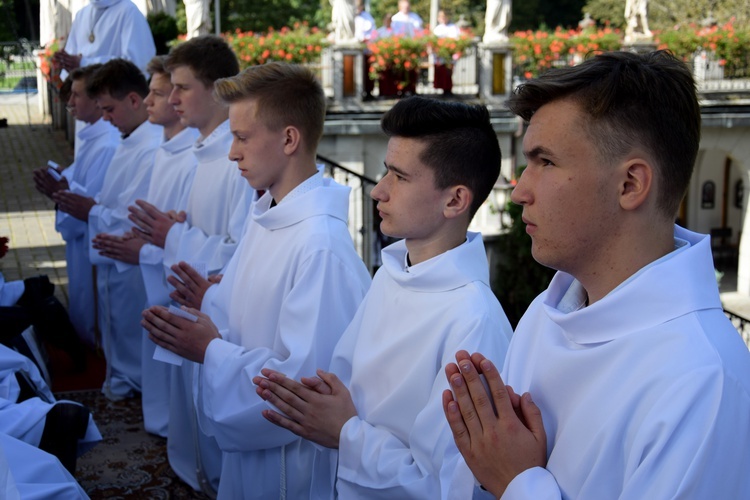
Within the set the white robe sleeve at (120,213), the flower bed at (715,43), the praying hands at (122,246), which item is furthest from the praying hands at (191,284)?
the flower bed at (715,43)

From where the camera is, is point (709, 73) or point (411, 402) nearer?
point (411, 402)

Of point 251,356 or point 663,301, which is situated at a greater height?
point 663,301

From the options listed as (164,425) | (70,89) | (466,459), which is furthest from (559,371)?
(70,89)

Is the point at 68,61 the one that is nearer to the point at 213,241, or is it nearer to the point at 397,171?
the point at 213,241

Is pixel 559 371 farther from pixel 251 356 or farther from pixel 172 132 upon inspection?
pixel 172 132

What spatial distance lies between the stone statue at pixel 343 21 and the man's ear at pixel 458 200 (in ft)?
50.2

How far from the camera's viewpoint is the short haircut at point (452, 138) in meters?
2.93

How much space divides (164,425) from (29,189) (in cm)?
897

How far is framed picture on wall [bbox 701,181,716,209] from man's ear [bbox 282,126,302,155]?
24.1m

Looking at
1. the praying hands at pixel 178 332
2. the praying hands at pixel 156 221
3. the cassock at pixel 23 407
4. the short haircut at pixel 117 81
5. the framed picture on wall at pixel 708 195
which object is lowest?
the framed picture on wall at pixel 708 195

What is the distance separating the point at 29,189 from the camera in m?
13.7

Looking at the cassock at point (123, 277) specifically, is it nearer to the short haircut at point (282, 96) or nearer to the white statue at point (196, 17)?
the short haircut at point (282, 96)

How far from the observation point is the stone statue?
1775 cm

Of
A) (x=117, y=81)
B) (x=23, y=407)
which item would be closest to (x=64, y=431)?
(x=23, y=407)
